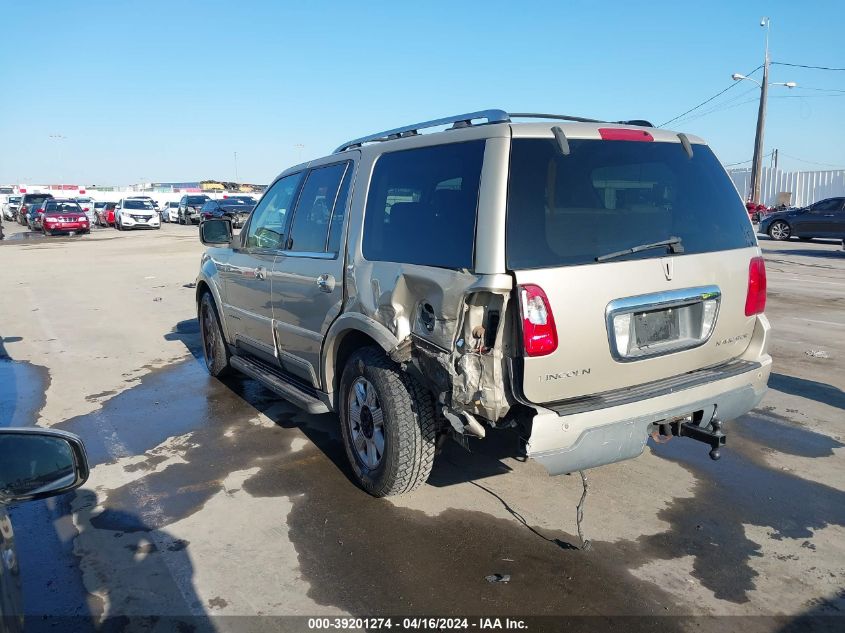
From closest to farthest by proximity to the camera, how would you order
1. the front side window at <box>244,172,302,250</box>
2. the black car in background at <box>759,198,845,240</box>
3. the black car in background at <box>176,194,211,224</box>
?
the front side window at <box>244,172,302,250</box> < the black car in background at <box>759,198,845,240</box> < the black car in background at <box>176,194,211,224</box>

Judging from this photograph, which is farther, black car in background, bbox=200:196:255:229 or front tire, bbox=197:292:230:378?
black car in background, bbox=200:196:255:229

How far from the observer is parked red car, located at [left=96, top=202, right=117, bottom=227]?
40.9 meters

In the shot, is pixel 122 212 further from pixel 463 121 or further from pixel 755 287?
pixel 755 287

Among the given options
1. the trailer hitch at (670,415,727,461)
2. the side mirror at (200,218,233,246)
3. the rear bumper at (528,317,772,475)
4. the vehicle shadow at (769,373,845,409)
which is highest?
the side mirror at (200,218,233,246)

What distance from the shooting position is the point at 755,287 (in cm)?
387

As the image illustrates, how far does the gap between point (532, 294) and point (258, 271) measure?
2900 mm

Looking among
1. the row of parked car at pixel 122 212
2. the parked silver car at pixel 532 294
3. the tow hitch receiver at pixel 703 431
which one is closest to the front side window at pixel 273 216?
the parked silver car at pixel 532 294

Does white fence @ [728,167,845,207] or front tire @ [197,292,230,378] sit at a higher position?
white fence @ [728,167,845,207]

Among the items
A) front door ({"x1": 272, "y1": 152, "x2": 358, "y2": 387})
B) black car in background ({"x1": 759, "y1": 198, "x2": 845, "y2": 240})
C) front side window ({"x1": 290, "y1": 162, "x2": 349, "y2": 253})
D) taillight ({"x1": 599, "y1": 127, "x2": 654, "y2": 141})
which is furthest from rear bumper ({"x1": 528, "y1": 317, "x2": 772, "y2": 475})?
black car in background ({"x1": 759, "y1": 198, "x2": 845, "y2": 240})

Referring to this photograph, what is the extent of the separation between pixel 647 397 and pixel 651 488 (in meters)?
1.09

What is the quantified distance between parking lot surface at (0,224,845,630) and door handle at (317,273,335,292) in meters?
1.23

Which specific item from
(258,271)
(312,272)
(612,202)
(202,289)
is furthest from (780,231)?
(312,272)

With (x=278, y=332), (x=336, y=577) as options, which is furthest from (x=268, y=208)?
(x=336, y=577)

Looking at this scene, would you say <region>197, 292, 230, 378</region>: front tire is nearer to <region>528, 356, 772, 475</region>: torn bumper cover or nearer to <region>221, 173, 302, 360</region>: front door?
<region>221, 173, 302, 360</region>: front door
